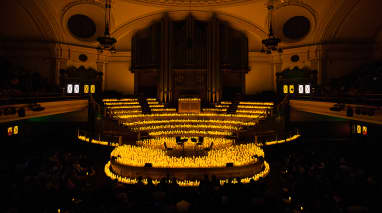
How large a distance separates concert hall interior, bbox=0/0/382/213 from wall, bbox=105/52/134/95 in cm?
9

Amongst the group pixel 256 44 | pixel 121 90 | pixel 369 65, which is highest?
pixel 256 44

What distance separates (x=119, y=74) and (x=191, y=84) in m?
7.25

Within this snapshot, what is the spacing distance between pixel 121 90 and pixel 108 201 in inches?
689

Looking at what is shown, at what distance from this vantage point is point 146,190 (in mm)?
6090

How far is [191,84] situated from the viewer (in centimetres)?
1975

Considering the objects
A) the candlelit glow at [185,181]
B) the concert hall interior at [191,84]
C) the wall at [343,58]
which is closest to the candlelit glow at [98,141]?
the concert hall interior at [191,84]

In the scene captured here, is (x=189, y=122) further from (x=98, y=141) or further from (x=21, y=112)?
(x=21, y=112)

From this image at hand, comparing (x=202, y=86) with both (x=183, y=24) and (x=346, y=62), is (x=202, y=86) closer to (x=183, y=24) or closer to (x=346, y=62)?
(x=183, y=24)

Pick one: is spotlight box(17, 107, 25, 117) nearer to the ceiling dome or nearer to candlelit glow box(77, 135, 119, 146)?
candlelit glow box(77, 135, 119, 146)

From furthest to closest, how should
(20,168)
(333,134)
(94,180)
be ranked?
1. (333,134)
2. (94,180)
3. (20,168)

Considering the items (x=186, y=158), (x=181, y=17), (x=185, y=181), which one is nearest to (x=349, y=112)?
(x=186, y=158)

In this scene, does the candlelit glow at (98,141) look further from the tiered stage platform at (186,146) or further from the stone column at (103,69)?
the stone column at (103,69)

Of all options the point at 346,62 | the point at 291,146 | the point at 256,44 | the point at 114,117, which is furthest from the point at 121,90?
the point at 346,62

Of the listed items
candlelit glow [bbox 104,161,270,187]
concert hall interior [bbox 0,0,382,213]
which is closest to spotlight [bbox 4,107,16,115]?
concert hall interior [bbox 0,0,382,213]
